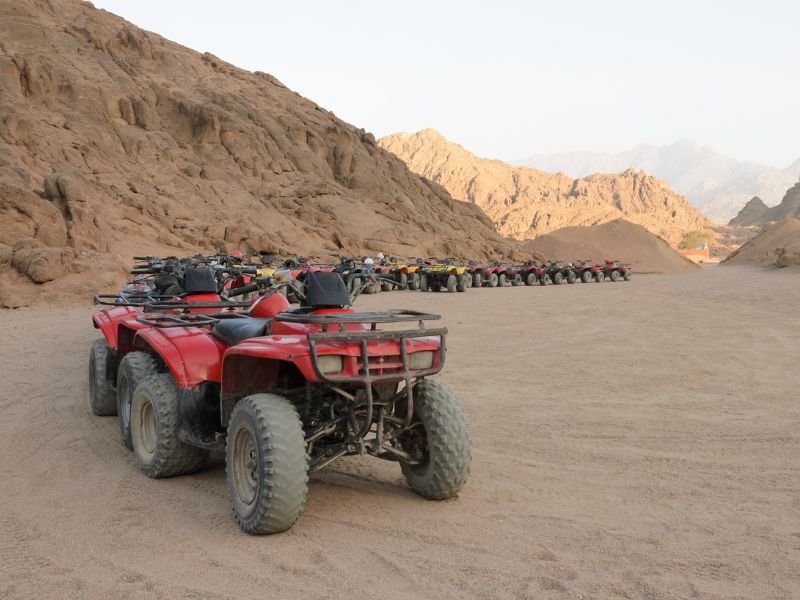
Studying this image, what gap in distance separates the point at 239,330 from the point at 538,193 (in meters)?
108

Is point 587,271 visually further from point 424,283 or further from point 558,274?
point 424,283

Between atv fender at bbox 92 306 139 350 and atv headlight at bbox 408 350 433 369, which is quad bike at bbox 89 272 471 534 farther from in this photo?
atv fender at bbox 92 306 139 350

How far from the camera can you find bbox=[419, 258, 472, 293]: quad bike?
25312 millimetres

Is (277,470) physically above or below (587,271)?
below

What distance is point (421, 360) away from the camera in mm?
4102

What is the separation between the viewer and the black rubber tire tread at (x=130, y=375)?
5.45 metres

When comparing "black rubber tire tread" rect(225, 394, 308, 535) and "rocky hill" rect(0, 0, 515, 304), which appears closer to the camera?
"black rubber tire tread" rect(225, 394, 308, 535)

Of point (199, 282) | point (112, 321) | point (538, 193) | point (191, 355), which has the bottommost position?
point (191, 355)

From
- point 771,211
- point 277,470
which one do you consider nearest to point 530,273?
point 277,470

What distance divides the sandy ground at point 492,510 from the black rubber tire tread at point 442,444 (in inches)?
4.6

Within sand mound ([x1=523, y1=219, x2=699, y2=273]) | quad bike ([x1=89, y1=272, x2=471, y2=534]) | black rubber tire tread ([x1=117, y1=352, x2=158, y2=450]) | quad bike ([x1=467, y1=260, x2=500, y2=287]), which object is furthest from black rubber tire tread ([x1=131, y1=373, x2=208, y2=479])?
sand mound ([x1=523, y1=219, x2=699, y2=273])

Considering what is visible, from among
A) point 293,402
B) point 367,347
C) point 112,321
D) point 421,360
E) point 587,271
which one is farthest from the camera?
point 587,271

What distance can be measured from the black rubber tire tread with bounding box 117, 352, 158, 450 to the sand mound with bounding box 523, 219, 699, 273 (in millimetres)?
48158

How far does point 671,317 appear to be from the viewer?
14.8 metres
